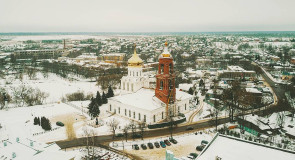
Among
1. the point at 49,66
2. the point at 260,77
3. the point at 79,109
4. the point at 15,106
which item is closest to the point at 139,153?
the point at 79,109

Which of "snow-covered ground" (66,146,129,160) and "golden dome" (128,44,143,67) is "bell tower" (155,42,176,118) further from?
"snow-covered ground" (66,146,129,160)

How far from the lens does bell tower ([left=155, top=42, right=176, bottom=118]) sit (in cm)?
4103

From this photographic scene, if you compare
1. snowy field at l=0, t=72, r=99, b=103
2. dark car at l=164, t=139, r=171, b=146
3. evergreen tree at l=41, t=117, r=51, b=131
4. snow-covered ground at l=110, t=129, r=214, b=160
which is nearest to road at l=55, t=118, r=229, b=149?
snow-covered ground at l=110, t=129, r=214, b=160

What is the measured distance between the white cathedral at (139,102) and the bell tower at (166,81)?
2.36ft

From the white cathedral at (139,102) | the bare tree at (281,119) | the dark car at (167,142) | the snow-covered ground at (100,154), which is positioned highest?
the white cathedral at (139,102)

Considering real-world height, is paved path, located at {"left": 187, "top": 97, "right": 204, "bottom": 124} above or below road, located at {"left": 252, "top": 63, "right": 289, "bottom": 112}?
below

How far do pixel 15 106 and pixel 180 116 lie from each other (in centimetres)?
3449

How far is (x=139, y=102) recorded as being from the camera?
4234 cm

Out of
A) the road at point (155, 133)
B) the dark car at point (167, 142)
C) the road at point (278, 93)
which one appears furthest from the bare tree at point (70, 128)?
the road at point (278, 93)

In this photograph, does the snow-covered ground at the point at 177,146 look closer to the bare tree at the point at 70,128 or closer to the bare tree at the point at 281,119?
the bare tree at the point at 70,128

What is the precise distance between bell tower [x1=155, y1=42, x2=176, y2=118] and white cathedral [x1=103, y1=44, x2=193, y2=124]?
718mm

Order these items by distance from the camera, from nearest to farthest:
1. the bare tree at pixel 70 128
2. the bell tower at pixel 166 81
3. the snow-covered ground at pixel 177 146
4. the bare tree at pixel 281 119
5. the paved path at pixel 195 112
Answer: the snow-covered ground at pixel 177 146 < the bare tree at pixel 70 128 < the bare tree at pixel 281 119 < the bell tower at pixel 166 81 < the paved path at pixel 195 112

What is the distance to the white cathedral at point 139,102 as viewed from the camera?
4031 centimetres

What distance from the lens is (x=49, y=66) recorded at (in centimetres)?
10069
